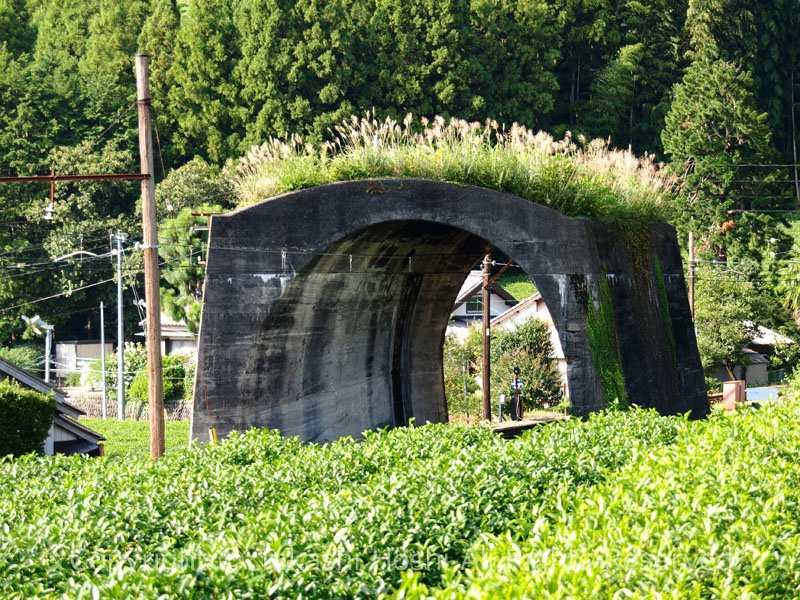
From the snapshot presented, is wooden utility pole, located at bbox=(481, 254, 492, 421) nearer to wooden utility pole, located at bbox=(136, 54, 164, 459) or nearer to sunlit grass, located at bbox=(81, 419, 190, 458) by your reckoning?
sunlit grass, located at bbox=(81, 419, 190, 458)

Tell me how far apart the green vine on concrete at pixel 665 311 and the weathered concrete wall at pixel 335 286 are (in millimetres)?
395

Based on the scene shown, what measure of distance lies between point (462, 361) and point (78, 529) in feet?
105

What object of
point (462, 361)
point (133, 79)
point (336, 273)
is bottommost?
point (462, 361)

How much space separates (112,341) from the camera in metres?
54.7

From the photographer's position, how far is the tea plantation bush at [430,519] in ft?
18.1

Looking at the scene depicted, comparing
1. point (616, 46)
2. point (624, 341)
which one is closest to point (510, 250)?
point (624, 341)

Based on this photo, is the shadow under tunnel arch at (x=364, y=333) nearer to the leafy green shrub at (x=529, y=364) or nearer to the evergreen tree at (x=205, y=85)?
the leafy green shrub at (x=529, y=364)

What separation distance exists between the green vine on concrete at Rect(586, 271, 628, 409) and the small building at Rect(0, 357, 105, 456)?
39.9 feet

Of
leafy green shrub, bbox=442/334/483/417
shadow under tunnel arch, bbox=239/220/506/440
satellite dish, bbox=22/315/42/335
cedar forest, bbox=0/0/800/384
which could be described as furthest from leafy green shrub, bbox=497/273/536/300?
shadow under tunnel arch, bbox=239/220/506/440

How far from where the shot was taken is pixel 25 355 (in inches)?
2003

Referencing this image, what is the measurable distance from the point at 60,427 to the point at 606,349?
13375mm

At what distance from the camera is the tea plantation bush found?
5504 millimetres

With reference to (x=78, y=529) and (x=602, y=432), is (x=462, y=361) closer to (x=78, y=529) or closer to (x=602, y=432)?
(x=602, y=432)

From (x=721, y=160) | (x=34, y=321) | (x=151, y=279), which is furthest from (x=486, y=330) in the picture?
(x=721, y=160)
